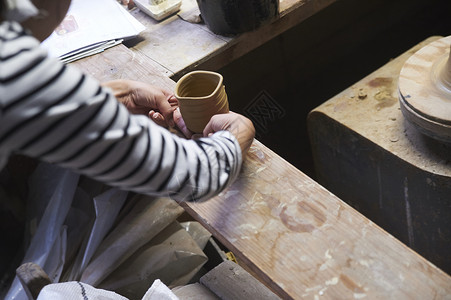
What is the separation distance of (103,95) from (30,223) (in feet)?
4.42

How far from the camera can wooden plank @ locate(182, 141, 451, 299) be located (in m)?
1.17

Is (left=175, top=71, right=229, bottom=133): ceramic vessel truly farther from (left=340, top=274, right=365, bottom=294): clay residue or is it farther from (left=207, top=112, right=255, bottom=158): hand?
(left=340, top=274, right=365, bottom=294): clay residue

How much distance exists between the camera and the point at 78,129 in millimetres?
856

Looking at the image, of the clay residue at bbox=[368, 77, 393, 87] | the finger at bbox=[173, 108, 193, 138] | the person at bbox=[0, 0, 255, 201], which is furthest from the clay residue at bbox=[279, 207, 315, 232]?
the clay residue at bbox=[368, 77, 393, 87]

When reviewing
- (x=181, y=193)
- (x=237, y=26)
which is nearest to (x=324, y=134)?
(x=237, y=26)

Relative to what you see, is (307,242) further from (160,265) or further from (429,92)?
(429,92)

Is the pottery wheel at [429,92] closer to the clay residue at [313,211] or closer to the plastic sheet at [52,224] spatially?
the clay residue at [313,211]

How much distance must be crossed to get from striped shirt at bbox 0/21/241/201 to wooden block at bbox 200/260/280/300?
0.57 m

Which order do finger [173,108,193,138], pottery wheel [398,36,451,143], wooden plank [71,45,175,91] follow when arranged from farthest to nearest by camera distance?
wooden plank [71,45,175,91] < pottery wheel [398,36,451,143] < finger [173,108,193,138]

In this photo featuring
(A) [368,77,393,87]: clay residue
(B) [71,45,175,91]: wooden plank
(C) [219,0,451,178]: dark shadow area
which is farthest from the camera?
(C) [219,0,451,178]: dark shadow area

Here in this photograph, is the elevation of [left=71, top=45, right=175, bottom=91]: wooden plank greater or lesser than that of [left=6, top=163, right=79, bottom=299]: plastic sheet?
greater

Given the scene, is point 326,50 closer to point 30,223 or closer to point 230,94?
point 230,94

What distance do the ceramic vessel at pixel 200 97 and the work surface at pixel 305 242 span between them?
18 cm

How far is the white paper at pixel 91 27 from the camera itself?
2.15m
